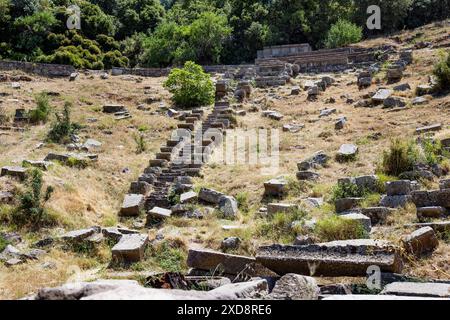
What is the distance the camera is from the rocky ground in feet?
20.7

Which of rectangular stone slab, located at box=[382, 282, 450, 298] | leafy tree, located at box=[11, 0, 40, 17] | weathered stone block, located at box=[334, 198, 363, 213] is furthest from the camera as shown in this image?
leafy tree, located at box=[11, 0, 40, 17]

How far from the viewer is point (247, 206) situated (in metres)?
12.1

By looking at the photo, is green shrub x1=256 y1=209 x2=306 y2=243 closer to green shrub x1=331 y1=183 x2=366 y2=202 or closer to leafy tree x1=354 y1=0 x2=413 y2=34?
green shrub x1=331 y1=183 x2=366 y2=202

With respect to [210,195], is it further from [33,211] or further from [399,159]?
[399,159]

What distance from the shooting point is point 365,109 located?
733 inches

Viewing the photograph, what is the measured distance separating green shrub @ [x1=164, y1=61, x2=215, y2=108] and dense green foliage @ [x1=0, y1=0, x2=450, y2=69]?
451 inches

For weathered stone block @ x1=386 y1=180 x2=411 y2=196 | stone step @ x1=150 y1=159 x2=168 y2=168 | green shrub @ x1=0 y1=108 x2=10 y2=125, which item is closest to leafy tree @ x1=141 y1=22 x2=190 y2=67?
green shrub @ x1=0 y1=108 x2=10 y2=125

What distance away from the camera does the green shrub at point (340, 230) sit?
8.75 meters

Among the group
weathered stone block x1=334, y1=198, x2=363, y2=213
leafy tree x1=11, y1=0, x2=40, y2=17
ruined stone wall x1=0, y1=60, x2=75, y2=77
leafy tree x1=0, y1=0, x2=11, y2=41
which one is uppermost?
leafy tree x1=11, y1=0, x2=40, y2=17

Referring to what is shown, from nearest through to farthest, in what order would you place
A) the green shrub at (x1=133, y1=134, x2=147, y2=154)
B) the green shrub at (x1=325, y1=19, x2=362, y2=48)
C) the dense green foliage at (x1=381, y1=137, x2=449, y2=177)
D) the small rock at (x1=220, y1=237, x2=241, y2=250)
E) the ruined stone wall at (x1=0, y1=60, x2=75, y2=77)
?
the small rock at (x1=220, y1=237, x2=241, y2=250)
the dense green foliage at (x1=381, y1=137, x2=449, y2=177)
the green shrub at (x1=133, y1=134, x2=147, y2=154)
the ruined stone wall at (x1=0, y1=60, x2=75, y2=77)
the green shrub at (x1=325, y1=19, x2=362, y2=48)

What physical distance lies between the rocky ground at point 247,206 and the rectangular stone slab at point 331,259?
17 mm

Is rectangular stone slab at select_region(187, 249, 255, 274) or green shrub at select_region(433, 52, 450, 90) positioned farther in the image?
green shrub at select_region(433, 52, 450, 90)

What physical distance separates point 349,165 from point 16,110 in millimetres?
13004
